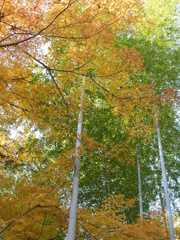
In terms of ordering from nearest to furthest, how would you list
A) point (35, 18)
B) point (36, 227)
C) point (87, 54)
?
1. point (35, 18)
2. point (87, 54)
3. point (36, 227)

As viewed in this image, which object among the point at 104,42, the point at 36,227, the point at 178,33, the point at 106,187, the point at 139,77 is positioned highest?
the point at 178,33

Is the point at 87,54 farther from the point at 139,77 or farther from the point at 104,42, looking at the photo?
the point at 139,77

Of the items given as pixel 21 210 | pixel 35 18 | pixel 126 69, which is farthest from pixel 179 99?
pixel 21 210

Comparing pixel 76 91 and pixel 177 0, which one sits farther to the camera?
pixel 177 0

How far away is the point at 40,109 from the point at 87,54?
56.0 inches

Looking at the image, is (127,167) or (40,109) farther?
(127,167)

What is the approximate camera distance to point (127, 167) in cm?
939

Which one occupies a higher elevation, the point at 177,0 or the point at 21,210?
the point at 177,0

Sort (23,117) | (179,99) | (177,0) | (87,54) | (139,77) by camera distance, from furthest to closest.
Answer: (177,0), (139,77), (179,99), (23,117), (87,54)

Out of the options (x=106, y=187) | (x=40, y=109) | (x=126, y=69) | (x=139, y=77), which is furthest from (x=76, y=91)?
(x=106, y=187)

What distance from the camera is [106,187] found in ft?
28.3

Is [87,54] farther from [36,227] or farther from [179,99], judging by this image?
[36,227]

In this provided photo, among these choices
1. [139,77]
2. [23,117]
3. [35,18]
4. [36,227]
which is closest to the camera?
[35,18]

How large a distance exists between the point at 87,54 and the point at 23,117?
1.91m
